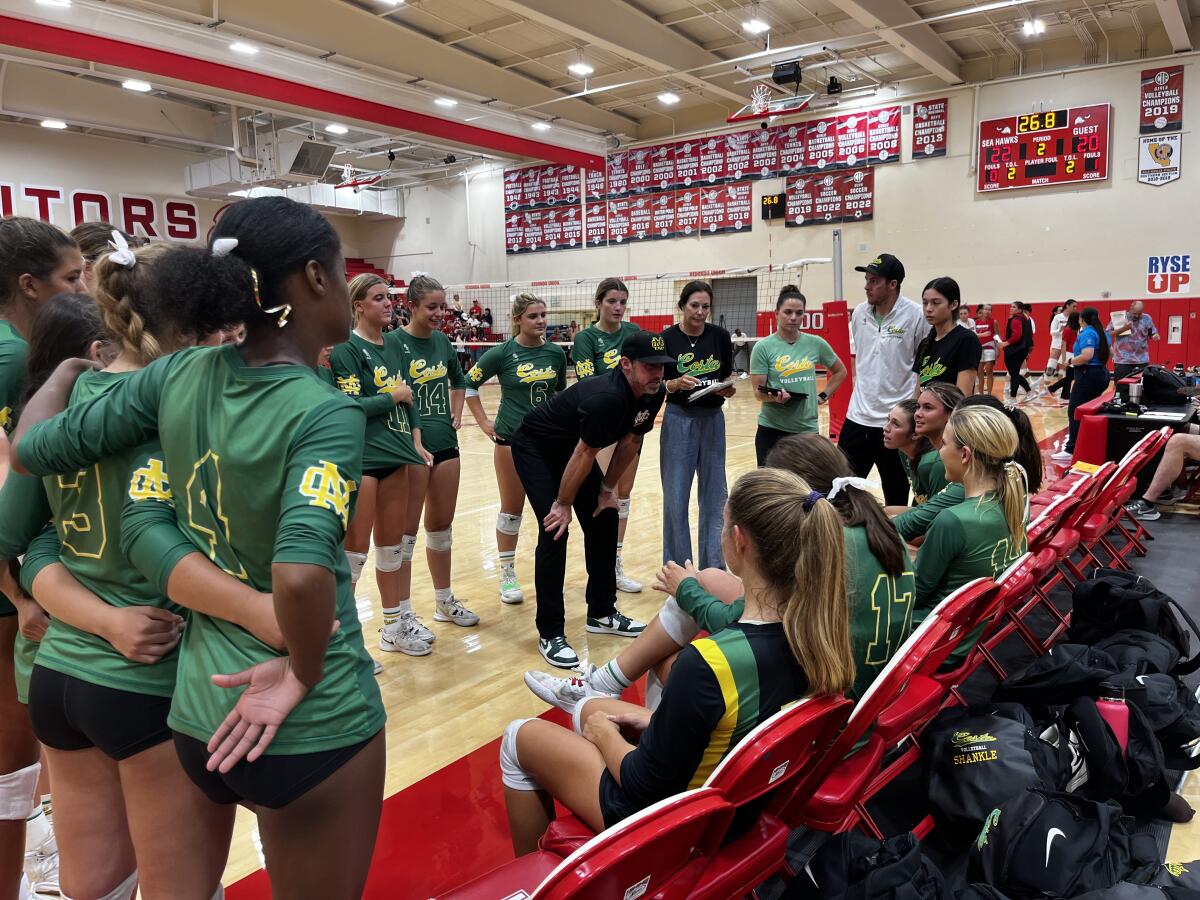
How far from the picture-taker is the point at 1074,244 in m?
14.6

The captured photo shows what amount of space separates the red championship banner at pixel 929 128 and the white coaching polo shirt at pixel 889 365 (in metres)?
12.9

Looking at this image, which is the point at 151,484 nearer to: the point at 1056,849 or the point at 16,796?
the point at 16,796

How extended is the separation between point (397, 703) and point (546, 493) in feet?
3.63

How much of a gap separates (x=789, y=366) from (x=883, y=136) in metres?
13.5

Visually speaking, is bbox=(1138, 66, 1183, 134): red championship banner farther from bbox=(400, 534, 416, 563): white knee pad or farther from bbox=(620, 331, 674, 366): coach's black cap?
bbox=(400, 534, 416, 563): white knee pad

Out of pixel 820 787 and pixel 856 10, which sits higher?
pixel 856 10

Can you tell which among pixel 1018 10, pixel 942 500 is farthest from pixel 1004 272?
pixel 942 500

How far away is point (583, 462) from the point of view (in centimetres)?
338

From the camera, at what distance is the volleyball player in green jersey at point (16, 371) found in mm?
1760

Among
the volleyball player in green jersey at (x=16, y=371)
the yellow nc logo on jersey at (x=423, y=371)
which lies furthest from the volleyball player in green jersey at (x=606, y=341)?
the volleyball player in green jersey at (x=16, y=371)

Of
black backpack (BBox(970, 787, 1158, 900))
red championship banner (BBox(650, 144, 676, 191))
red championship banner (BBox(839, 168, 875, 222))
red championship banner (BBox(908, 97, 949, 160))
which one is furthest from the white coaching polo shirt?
red championship banner (BBox(650, 144, 676, 191))

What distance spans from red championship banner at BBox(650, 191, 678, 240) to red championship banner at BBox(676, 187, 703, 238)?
0.13 metres

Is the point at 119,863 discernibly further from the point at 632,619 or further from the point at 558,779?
the point at 632,619

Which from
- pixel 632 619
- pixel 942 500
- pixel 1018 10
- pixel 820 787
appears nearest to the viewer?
pixel 820 787
